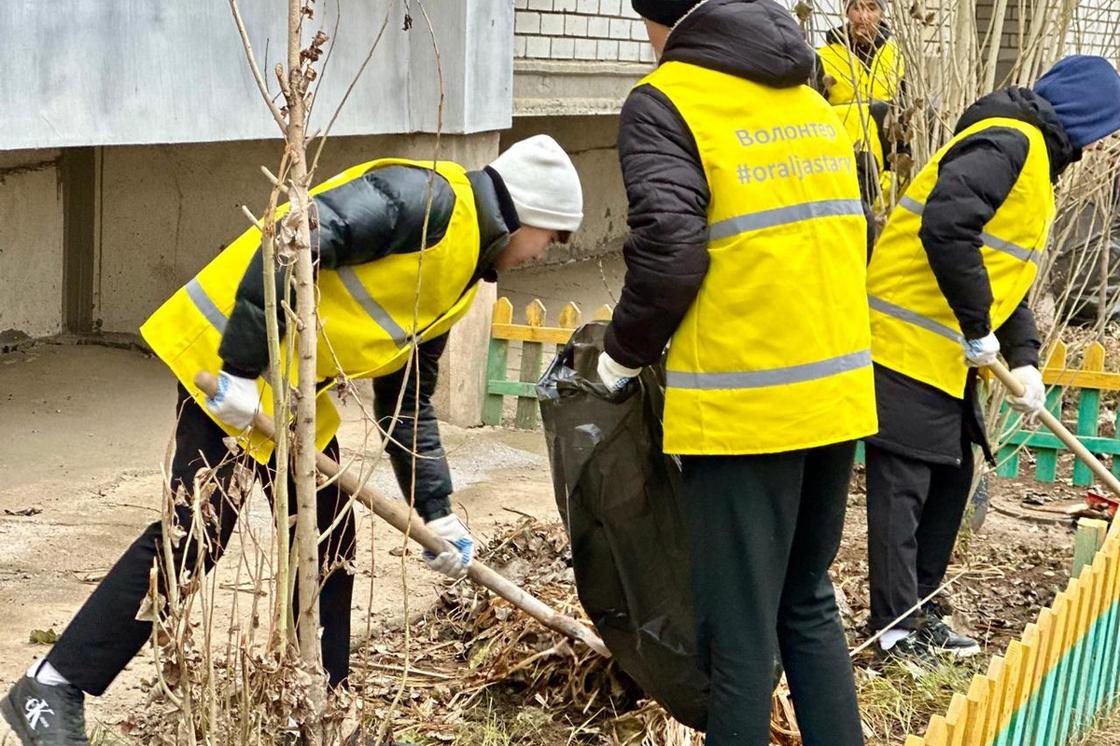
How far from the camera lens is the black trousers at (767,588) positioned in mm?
2787

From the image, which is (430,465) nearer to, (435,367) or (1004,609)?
(435,367)

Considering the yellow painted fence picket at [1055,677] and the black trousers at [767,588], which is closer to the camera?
the yellow painted fence picket at [1055,677]

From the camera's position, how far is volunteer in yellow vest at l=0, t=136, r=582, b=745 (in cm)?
281

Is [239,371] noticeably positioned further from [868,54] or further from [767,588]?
[868,54]

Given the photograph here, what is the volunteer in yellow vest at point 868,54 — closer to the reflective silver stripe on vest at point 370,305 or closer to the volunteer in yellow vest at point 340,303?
the volunteer in yellow vest at point 340,303

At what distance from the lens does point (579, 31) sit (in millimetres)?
8672

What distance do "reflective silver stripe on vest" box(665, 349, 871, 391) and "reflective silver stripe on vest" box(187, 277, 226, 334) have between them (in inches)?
35.9

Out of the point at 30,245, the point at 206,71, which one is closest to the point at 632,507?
the point at 206,71

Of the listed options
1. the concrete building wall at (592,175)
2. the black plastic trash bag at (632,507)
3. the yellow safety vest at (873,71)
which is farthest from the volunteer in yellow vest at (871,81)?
the concrete building wall at (592,175)

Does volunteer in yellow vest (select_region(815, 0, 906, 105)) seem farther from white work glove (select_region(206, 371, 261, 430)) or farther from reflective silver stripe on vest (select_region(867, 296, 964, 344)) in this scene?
white work glove (select_region(206, 371, 261, 430))

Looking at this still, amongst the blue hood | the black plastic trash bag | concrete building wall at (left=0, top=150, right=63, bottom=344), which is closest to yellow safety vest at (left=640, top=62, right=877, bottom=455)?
the black plastic trash bag

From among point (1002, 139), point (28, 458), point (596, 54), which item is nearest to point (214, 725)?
point (1002, 139)

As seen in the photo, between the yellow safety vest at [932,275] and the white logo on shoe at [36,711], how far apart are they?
2.33 m

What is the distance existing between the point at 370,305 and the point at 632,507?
0.70m
